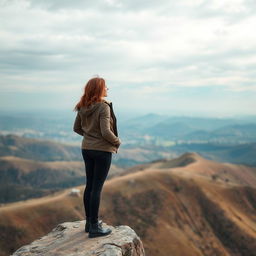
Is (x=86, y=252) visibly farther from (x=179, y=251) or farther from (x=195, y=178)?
(x=195, y=178)

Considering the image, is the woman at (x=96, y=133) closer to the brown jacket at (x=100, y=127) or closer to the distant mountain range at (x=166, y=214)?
the brown jacket at (x=100, y=127)

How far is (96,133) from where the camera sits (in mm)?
12203

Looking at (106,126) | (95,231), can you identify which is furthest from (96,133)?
(95,231)

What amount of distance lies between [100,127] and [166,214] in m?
79.1

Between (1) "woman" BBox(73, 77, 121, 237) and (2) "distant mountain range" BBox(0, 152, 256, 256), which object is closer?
(1) "woman" BBox(73, 77, 121, 237)

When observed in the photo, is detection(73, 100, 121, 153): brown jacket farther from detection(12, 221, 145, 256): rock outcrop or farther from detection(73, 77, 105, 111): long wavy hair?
detection(12, 221, 145, 256): rock outcrop

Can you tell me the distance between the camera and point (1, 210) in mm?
76062

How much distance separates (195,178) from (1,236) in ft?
201

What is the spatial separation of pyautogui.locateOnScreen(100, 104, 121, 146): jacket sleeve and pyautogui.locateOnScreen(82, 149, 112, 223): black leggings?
0.66m

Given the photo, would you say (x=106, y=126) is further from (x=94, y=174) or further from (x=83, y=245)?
(x=83, y=245)

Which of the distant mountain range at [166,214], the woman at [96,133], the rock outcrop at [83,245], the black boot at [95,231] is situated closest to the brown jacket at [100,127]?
the woman at [96,133]

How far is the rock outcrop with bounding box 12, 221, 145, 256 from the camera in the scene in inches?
461

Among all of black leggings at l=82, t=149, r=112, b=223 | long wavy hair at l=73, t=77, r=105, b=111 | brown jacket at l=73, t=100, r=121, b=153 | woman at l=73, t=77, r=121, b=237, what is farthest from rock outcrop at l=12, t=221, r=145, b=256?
long wavy hair at l=73, t=77, r=105, b=111

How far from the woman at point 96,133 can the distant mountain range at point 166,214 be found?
6214 centimetres
